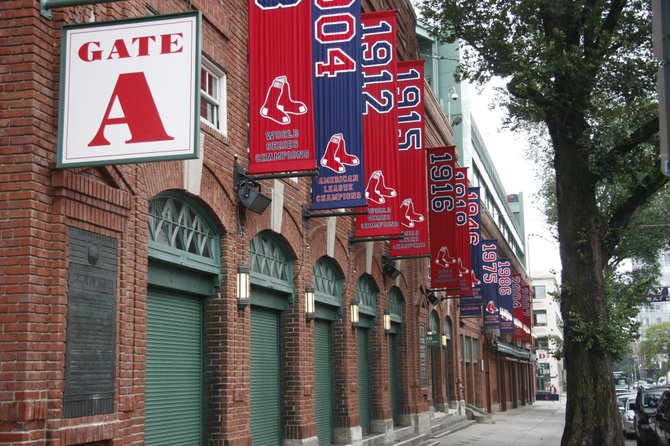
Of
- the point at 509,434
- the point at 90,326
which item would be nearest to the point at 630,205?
the point at 90,326

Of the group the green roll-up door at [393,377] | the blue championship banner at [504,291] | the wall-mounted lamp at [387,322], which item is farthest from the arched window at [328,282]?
the blue championship banner at [504,291]

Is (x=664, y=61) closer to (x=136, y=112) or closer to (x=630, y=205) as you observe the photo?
(x=136, y=112)

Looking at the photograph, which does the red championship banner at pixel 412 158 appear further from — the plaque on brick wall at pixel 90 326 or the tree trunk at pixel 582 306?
the plaque on brick wall at pixel 90 326

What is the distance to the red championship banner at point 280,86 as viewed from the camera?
11.4 metres

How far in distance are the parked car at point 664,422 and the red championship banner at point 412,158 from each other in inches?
248

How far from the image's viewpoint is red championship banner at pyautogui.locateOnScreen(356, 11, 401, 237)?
1567 cm

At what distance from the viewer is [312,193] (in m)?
14.4

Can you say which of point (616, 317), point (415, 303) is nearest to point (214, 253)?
point (616, 317)

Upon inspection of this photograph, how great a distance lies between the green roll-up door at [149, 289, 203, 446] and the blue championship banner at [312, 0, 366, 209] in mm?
3639

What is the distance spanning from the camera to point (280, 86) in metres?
11.6

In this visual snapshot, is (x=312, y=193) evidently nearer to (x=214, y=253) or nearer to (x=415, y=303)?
(x=214, y=253)

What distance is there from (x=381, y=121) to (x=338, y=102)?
2.45 meters

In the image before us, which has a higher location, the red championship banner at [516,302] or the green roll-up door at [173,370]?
the red championship banner at [516,302]

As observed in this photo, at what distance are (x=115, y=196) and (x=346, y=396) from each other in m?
9.66
